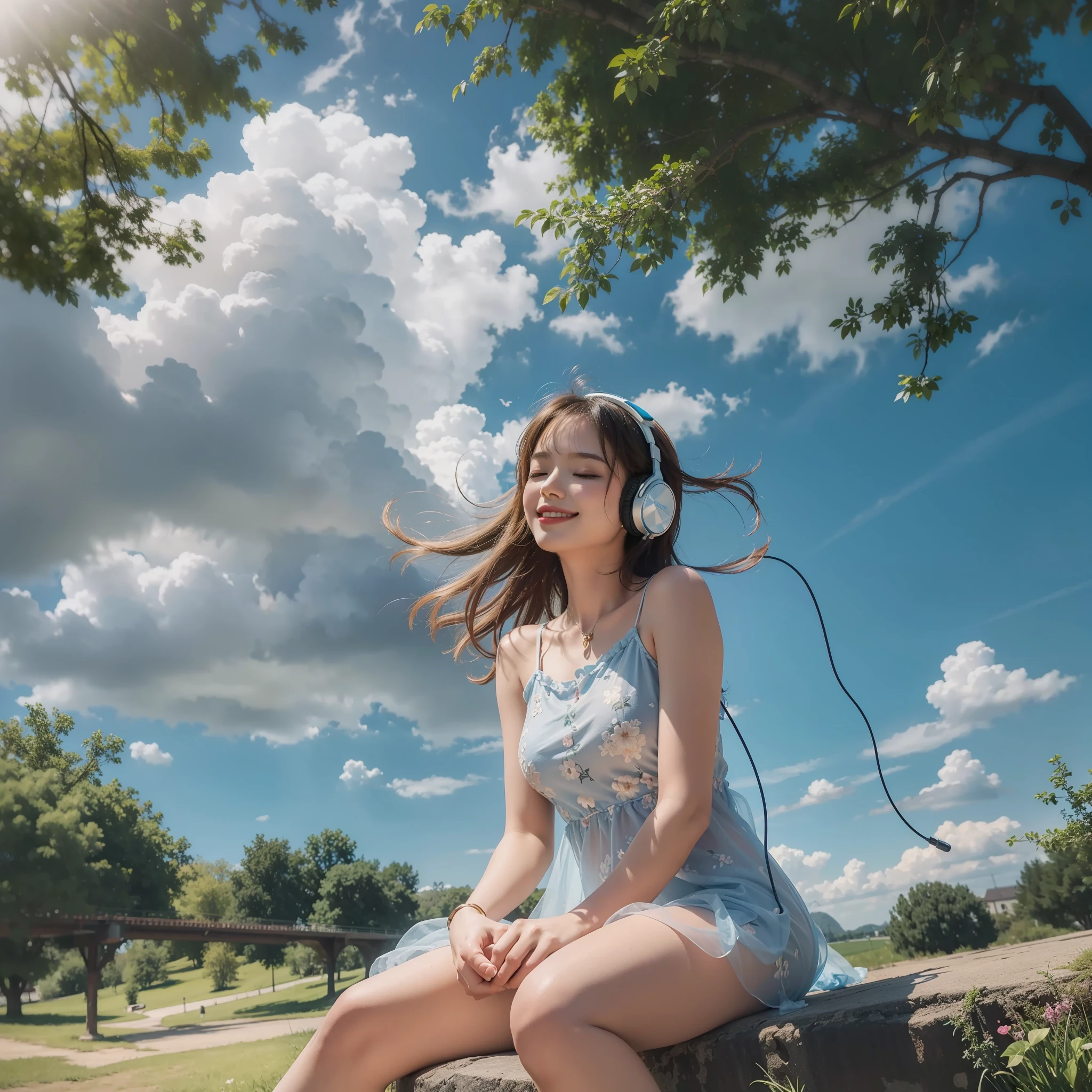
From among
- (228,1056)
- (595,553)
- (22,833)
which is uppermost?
(22,833)

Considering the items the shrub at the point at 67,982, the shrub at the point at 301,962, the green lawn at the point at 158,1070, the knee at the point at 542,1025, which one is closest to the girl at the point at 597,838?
the knee at the point at 542,1025

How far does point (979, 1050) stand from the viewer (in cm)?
124

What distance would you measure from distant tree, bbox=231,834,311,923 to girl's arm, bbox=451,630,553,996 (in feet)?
132

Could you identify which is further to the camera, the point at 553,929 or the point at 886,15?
the point at 886,15

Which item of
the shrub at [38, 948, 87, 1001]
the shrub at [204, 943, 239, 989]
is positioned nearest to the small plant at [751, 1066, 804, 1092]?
the shrub at [38, 948, 87, 1001]

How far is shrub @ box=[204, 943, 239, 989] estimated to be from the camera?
3866cm

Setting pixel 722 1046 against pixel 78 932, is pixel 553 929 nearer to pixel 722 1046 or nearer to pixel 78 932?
pixel 722 1046

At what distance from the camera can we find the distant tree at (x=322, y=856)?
38.8m

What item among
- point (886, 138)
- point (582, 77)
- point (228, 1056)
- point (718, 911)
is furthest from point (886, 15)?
point (228, 1056)

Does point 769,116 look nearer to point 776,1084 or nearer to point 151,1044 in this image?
point 776,1084

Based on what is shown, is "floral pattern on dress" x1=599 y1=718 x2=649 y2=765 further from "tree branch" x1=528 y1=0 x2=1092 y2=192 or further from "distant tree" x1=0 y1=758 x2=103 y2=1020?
"distant tree" x1=0 y1=758 x2=103 y2=1020

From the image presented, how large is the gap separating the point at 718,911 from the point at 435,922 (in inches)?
31.7

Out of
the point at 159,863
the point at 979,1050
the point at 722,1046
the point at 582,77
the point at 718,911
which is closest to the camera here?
the point at 979,1050

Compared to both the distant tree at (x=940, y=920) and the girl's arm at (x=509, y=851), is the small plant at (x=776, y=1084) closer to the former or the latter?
the girl's arm at (x=509, y=851)
